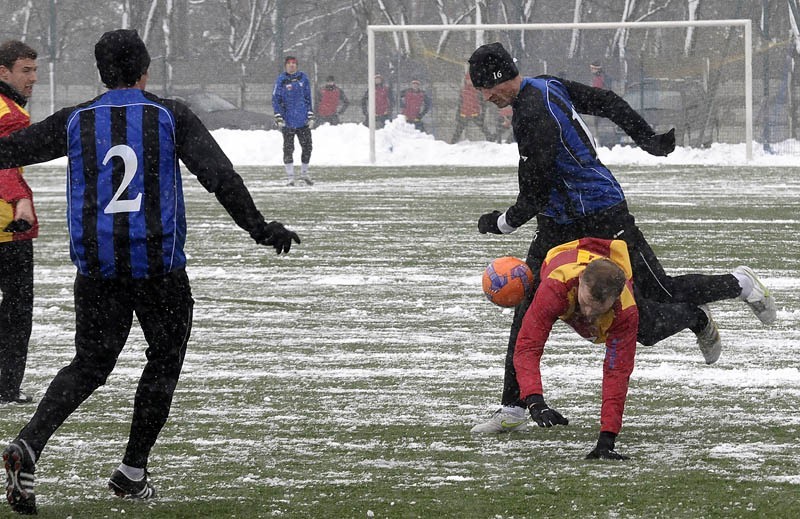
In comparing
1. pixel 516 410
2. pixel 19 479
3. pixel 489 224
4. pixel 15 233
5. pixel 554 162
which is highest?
pixel 554 162

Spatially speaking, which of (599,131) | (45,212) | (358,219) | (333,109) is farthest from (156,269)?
(333,109)

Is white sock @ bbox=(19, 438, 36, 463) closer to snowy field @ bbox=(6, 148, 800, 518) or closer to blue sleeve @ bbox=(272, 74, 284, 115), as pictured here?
snowy field @ bbox=(6, 148, 800, 518)

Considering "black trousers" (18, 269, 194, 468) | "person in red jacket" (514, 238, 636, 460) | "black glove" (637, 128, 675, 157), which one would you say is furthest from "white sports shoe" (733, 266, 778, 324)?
"black trousers" (18, 269, 194, 468)

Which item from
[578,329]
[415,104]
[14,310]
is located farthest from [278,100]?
→ [578,329]

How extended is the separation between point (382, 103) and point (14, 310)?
2338 centimetres

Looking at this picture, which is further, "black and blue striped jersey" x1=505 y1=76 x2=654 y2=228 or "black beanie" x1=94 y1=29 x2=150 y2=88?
"black and blue striped jersey" x1=505 y1=76 x2=654 y2=228

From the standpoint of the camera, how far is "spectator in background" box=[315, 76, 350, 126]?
3225 cm

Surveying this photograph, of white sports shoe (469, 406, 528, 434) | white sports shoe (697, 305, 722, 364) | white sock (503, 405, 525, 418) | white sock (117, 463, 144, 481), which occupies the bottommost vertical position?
white sports shoe (469, 406, 528, 434)

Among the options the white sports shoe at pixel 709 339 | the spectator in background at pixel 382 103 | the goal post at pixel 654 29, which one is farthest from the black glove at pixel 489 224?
the spectator in background at pixel 382 103

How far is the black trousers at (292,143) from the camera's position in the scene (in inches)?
861

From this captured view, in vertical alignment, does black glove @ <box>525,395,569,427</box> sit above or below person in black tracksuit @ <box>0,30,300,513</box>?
below

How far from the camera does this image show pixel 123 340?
4906 millimetres

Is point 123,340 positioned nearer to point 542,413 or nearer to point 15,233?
point 542,413

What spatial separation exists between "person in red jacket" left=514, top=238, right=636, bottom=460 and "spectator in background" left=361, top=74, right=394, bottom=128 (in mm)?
24084
